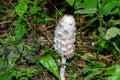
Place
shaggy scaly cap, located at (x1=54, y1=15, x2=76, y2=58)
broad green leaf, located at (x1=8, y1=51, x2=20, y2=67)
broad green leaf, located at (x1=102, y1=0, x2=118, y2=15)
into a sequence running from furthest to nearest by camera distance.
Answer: broad green leaf, located at (x1=8, y1=51, x2=20, y2=67) → broad green leaf, located at (x1=102, y1=0, x2=118, y2=15) → shaggy scaly cap, located at (x1=54, y1=15, x2=76, y2=58)

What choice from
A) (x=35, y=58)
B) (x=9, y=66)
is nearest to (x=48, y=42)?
(x=35, y=58)

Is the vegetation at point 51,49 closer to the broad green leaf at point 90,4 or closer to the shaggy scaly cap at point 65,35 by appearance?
the broad green leaf at point 90,4

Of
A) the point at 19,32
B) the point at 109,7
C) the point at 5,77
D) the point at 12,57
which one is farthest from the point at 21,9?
the point at 109,7

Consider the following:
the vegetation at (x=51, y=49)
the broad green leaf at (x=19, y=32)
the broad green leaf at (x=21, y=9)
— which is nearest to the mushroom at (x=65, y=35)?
the vegetation at (x=51, y=49)

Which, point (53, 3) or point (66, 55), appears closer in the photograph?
point (66, 55)

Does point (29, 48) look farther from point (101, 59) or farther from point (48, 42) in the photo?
point (101, 59)

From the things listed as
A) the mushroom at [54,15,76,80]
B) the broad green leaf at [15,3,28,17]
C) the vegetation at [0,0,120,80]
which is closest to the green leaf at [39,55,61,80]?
the vegetation at [0,0,120,80]

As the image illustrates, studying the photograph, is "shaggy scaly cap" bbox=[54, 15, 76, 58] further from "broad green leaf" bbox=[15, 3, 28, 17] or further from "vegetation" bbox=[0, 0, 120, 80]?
"broad green leaf" bbox=[15, 3, 28, 17]
